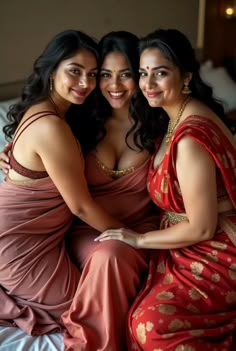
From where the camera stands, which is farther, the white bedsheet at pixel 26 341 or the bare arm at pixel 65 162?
the bare arm at pixel 65 162

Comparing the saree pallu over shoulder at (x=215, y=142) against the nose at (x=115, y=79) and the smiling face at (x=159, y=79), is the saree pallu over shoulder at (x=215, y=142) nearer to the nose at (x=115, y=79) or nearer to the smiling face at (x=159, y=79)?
the smiling face at (x=159, y=79)

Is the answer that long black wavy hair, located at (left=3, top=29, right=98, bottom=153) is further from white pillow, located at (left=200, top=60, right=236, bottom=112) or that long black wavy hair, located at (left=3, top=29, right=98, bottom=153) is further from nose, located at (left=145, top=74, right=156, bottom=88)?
white pillow, located at (left=200, top=60, right=236, bottom=112)

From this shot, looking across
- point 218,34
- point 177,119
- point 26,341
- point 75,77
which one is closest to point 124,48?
point 75,77

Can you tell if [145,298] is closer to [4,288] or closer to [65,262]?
[65,262]

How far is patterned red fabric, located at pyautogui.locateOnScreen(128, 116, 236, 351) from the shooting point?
129 cm

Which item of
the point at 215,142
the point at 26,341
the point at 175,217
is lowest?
the point at 26,341

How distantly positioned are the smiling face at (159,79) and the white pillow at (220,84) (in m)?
1.87

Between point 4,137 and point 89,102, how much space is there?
47cm

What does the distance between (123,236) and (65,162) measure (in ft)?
1.02

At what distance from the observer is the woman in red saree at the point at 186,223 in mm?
1312

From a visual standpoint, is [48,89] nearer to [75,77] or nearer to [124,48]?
[75,77]

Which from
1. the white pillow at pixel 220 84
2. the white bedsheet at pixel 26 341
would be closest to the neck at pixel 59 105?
the white bedsheet at pixel 26 341

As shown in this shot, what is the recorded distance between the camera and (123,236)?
5.02ft

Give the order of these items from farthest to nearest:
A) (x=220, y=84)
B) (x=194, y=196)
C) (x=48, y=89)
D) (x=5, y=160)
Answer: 1. (x=220, y=84)
2. (x=5, y=160)
3. (x=48, y=89)
4. (x=194, y=196)
